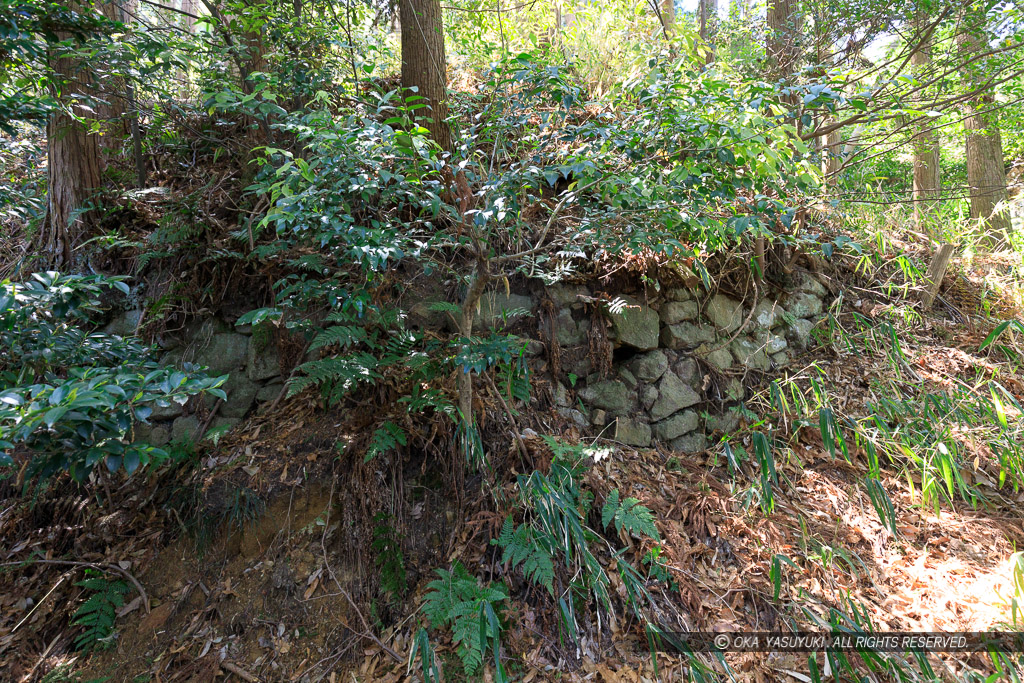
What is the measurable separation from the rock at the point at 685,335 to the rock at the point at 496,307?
1.06 meters

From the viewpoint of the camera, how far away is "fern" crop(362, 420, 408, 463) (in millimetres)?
2899

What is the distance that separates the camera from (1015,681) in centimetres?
217

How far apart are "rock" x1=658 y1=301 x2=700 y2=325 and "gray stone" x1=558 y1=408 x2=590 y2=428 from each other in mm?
995

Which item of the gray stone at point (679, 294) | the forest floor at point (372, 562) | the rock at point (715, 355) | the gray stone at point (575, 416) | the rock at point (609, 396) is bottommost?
the forest floor at point (372, 562)

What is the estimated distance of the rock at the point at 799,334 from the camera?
4.40 m

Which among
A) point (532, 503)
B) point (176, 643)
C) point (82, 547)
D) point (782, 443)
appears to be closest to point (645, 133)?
point (532, 503)

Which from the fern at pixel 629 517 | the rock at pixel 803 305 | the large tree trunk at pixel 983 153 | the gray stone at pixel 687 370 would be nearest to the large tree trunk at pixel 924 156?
the large tree trunk at pixel 983 153

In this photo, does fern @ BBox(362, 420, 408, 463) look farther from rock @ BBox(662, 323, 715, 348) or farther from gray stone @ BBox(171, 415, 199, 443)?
rock @ BBox(662, 323, 715, 348)

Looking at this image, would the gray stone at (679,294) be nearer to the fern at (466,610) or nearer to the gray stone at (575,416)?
the gray stone at (575,416)

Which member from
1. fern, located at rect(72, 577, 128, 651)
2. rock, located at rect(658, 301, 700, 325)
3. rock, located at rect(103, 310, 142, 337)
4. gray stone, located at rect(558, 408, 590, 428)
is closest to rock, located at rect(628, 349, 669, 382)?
rock, located at rect(658, 301, 700, 325)

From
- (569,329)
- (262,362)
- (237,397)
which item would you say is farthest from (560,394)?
(237,397)

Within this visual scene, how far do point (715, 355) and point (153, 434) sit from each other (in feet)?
12.9

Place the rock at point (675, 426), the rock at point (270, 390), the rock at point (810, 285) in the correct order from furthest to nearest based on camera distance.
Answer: the rock at point (810, 285)
the rock at point (675, 426)
the rock at point (270, 390)

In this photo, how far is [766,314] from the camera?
4352 mm
